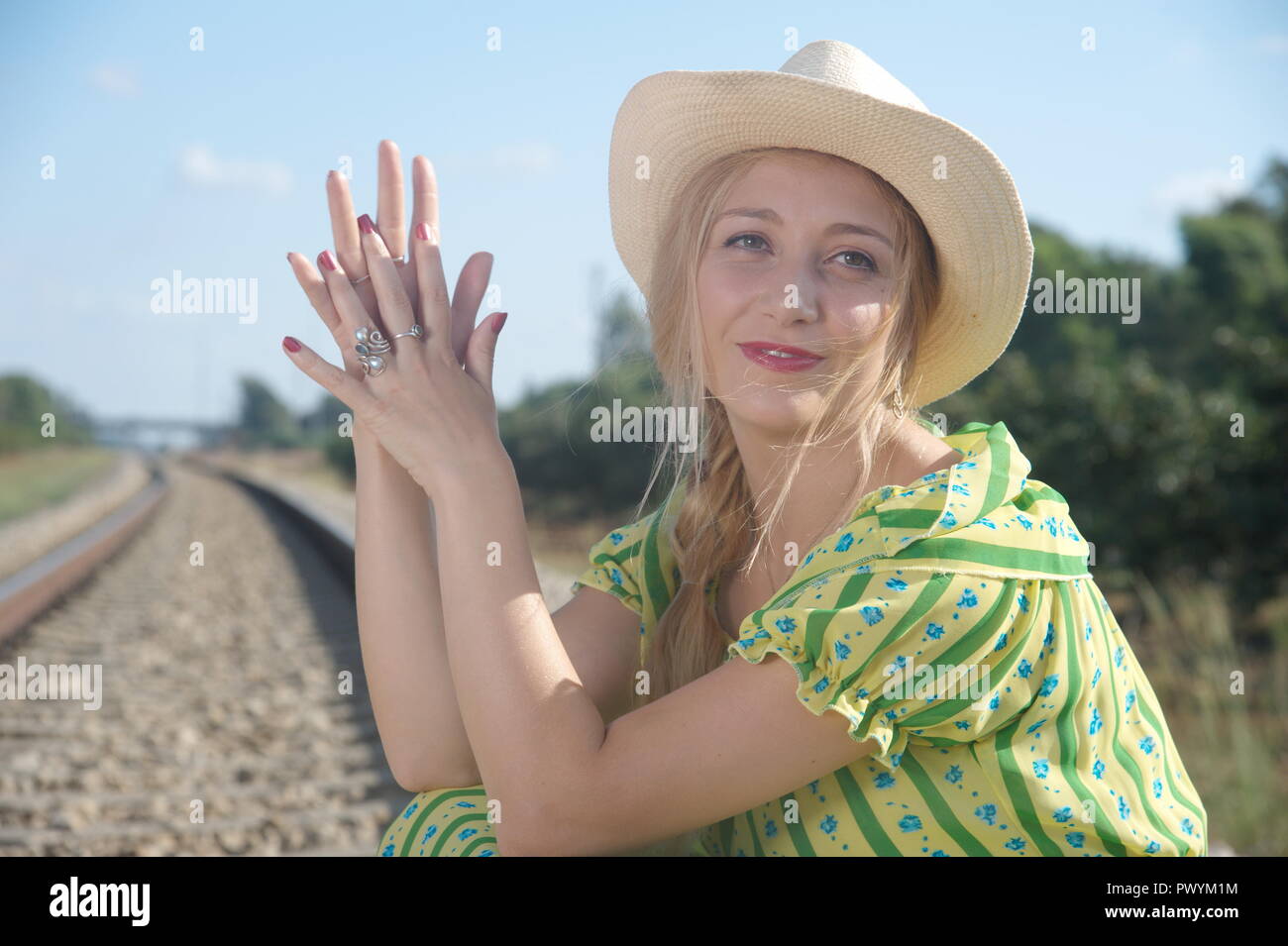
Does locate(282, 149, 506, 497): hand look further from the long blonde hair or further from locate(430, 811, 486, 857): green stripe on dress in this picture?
locate(430, 811, 486, 857): green stripe on dress

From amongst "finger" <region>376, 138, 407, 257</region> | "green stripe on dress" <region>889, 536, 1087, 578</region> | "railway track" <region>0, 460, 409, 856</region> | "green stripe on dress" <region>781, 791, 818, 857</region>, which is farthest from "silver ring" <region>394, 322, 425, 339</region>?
"railway track" <region>0, 460, 409, 856</region>

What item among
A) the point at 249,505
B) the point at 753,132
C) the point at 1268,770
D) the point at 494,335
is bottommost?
the point at 1268,770

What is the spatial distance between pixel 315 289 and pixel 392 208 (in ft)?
0.71

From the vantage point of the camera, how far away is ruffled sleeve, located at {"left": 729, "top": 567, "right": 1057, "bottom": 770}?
1.46m

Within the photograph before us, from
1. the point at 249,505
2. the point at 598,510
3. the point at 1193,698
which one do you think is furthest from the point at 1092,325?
the point at 1193,698

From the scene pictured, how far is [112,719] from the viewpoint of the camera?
489 centimetres

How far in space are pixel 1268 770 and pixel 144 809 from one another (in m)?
4.25

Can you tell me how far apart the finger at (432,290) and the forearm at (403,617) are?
0.88 feet

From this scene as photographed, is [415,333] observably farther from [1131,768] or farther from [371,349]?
[1131,768]

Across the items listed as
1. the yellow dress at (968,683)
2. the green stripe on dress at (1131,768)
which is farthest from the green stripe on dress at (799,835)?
the green stripe on dress at (1131,768)

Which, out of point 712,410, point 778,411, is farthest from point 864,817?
point 712,410

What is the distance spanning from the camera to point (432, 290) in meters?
1.77

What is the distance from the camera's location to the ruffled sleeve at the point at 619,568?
2.15 meters
